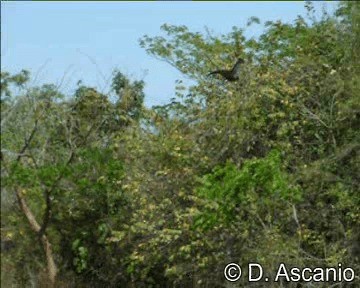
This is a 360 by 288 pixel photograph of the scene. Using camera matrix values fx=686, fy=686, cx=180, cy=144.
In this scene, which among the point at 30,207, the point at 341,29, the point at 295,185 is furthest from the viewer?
the point at 30,207

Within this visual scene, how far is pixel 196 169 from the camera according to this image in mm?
8500

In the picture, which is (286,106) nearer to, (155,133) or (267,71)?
(267,71)

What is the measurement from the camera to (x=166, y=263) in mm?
8656

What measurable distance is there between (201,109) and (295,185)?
201cm

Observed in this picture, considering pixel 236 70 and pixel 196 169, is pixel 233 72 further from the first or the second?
pixel 196 169

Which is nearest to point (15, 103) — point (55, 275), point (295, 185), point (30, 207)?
point (30, 207)
